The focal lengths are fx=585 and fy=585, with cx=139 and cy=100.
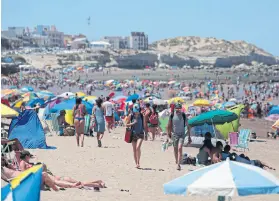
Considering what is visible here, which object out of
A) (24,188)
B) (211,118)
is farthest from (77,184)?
(211,118)

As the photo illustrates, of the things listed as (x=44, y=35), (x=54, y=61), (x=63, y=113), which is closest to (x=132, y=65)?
(x=54, y=61)

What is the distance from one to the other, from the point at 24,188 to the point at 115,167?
4619mm

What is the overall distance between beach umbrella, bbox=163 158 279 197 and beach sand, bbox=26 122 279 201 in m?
2.01

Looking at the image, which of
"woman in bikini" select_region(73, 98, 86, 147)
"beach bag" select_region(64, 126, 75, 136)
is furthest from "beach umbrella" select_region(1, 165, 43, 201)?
"beach bag" select_region(64, 126, 75, 136)

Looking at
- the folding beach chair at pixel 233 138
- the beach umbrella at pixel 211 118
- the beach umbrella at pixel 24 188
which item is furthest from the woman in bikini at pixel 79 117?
the beach umbrella at pixel 24 188

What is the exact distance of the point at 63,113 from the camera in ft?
47.0

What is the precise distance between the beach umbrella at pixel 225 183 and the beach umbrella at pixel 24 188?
41.8 inches

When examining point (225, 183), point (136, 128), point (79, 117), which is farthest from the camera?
point (79, 117)

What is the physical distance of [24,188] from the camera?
434 centimetres

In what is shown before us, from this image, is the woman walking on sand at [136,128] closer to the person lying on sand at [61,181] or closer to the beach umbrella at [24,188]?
the person lying on sand at [61,181]

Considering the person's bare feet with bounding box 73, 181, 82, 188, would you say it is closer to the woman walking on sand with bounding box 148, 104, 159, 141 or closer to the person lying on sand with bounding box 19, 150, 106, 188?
the person lying on sand with bounding box 19, 150, 106, 188

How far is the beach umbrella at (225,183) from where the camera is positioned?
468 centimetres

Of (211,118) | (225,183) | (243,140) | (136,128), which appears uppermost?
(225,183)

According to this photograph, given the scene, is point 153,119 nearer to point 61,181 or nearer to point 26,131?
point 26,131
